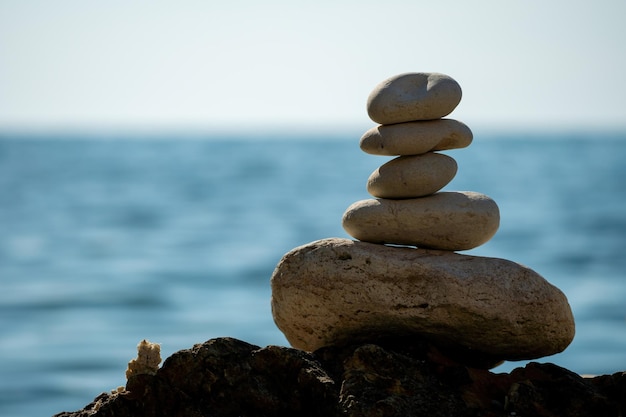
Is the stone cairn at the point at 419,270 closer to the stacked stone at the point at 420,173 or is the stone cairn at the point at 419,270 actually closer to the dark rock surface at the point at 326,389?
the stacked stone at the point at 420,173

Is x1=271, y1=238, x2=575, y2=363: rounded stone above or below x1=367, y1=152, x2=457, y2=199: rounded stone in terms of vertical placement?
below

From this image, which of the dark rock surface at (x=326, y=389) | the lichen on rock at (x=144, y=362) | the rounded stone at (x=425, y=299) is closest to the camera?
the dark rock surface at (x=326, y=389)

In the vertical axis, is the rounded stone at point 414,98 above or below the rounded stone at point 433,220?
above

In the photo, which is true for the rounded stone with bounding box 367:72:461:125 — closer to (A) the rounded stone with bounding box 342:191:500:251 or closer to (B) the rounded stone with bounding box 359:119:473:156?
(B) the rounded stone with bounding box 359:119:473:156

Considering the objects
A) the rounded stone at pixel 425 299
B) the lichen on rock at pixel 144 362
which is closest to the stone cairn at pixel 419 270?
the rounded stone at pixel 425 299

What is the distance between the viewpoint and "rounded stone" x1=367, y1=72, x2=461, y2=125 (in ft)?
19.5

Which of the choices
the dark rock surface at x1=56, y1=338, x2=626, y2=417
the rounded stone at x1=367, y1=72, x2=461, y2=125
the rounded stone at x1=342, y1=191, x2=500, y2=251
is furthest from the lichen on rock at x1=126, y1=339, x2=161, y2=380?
the rounded stone at x1=367, y1=72, x2=461, y2=125

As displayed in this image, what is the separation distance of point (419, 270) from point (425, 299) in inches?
6.8

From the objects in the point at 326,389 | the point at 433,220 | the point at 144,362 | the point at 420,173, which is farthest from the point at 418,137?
the point at 144,362

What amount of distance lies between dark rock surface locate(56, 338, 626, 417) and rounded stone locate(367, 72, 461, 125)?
143 cm

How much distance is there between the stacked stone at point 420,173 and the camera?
19.6 ft

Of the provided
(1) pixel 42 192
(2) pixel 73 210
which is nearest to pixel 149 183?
(1) pixel 42 192

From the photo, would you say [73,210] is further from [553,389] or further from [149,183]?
[553,389]

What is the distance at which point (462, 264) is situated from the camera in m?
5.86
